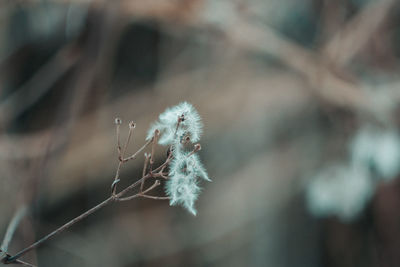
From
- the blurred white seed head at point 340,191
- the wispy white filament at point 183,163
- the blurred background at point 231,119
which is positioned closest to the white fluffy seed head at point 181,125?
the wispy white filament at point 183,163

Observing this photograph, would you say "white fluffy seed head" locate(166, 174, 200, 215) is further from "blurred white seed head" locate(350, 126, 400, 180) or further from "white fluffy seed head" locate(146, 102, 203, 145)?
"blurred white seed head" locate(350, 126, 400, 180)

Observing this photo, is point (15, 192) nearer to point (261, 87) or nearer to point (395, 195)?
point (261, 87)

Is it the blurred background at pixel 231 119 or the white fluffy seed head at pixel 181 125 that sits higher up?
the blurred background at pixel 231 119

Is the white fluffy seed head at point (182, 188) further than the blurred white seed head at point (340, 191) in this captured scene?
No

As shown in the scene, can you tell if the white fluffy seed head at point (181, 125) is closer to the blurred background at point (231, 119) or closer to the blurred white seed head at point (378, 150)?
the blurred background at point (231, 119)

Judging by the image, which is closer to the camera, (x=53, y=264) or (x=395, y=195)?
(x=53, y=264)

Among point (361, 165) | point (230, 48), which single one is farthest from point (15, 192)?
point (361, 165)

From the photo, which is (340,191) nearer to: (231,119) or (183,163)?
(231,119)


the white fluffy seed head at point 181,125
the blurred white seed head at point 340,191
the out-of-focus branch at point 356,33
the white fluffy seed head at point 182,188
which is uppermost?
the out-of-focus branch at point 356,33
